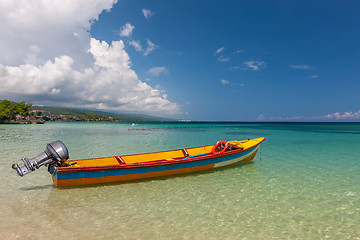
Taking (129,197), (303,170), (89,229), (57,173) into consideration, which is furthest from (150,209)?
(303,170)

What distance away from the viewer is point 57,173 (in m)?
8.96

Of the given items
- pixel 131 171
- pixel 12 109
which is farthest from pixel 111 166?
pixel 12 109

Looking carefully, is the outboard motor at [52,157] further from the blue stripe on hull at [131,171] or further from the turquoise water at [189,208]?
the turquoise water at [189,208]

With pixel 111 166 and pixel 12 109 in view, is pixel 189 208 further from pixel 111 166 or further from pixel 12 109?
pixel 12 109

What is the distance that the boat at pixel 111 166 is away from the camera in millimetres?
9000

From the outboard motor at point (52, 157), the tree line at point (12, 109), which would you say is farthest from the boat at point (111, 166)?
the tree line at point (12, 109)

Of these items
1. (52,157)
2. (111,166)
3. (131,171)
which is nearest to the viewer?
(52,157)

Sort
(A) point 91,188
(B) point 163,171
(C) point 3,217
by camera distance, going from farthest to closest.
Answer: (B) point 163,171 → (A) point 91,188 → (C) point 3,217

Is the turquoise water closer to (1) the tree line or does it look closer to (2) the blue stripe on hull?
(2) the blue stripe on hull

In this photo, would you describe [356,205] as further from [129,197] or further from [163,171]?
[129,197]

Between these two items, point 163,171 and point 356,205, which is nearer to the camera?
point 356,205

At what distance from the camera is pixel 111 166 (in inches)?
381

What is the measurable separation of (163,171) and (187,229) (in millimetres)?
5082

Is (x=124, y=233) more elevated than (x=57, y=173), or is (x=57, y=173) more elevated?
(x=57, y=173)
